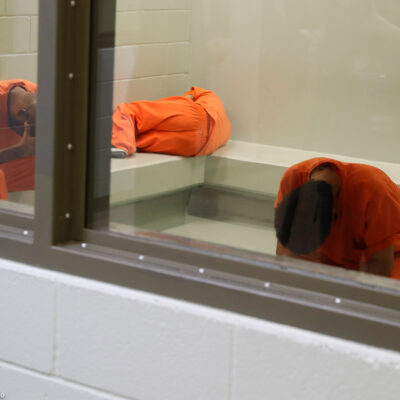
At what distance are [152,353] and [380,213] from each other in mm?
660

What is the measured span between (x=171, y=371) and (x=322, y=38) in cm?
181

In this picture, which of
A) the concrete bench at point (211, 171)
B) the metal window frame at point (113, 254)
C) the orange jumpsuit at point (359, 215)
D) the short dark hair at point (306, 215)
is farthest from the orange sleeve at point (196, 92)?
the metal window frame at point (113, 254)

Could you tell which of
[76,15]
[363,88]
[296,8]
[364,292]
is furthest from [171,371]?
[296,8]

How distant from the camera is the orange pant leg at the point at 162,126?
1.42 metres

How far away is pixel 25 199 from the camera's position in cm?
134

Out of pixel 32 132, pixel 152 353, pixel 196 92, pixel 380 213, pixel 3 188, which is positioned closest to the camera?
pixel 152 353

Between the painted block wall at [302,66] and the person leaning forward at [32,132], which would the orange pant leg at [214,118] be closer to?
the painted block wall at [302,66]

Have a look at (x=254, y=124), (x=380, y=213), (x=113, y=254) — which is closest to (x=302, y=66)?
(x=254, y=124)

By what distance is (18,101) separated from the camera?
4.64 feet

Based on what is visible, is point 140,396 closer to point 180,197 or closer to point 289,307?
point 289,307

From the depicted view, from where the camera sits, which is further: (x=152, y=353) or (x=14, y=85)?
(x=14, y=85)

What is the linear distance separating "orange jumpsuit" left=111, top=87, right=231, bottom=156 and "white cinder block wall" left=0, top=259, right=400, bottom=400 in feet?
1.08

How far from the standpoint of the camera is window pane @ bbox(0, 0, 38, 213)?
132 centimetres

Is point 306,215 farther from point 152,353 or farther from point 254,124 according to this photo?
point 254,124
